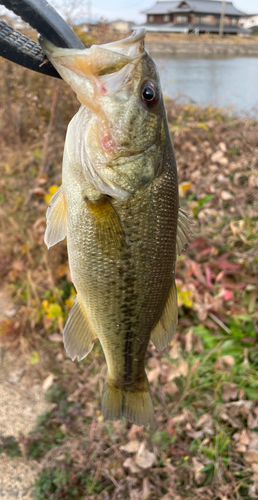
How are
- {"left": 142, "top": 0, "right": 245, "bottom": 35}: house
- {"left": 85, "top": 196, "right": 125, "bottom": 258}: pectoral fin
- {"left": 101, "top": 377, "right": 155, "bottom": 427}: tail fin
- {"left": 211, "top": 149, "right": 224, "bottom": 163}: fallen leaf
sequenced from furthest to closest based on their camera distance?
{"left": 142, "top": 0, "right": 245, "bottom": 35}: house < {"left": 211, "top": 149, "right": 224, "bottom": 163}: fallen leaf < {"left": 101, "top": 377, "right": 155, "bottom": 427}: tail fin < {"left": 85, "top": 196, "right": 125, "bottom": 258}: pectoral fin

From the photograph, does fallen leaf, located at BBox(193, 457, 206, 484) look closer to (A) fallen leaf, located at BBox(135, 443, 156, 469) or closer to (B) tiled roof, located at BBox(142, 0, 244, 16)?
(A) fallen leaf, located at BBox(135, 443, 156, 469)

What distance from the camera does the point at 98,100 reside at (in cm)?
91

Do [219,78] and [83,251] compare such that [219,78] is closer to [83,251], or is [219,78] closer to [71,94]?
[71,94]

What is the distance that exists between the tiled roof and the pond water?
1.52 meters

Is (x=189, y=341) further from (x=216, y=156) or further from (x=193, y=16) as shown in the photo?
(x=193, y=16)

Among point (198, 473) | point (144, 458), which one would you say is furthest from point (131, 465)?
point (198, 473)

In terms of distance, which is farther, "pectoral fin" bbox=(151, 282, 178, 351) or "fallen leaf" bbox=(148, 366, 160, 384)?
"fallen leaf" bbox=(148, 366, 160, 384)

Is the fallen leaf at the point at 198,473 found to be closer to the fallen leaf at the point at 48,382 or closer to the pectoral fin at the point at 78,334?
the fallen leaf at the point at 48,382

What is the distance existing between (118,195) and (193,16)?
779cm

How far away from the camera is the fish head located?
0.87m

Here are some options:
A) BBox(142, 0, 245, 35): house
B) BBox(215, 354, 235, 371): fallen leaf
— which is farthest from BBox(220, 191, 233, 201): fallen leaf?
BBox(142, 0, 245, 35): house

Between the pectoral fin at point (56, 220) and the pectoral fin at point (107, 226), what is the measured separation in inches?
5.5

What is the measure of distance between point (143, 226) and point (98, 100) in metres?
0.41

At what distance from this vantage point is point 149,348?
9.10 feet
